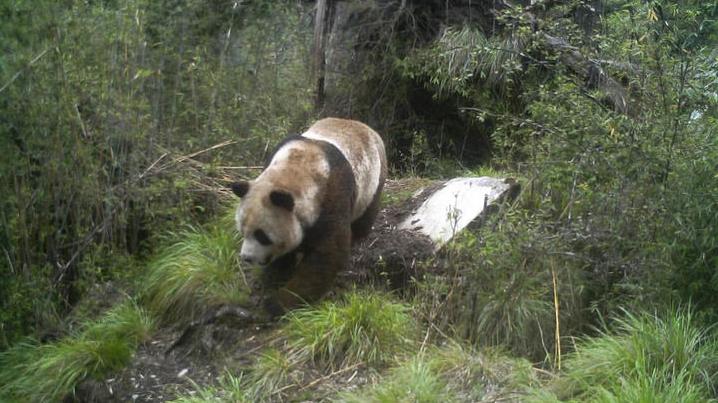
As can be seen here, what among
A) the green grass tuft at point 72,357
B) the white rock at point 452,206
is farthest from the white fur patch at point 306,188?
the green grass tuft at point 72,357

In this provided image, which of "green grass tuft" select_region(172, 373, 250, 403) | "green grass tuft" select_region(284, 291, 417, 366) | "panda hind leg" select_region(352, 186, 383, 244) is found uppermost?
"panda hind leg" select_region(352, 186, 383, 244)

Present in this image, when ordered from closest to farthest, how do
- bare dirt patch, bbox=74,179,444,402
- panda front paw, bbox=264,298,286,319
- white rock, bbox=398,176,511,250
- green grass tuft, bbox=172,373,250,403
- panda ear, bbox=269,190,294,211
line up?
green grass tuft, bbox=172,373,250,403
bare dirt patch, bbox=74,179,444,402
panda ear, bbox=269,190,294,211
panda front paw, bbox=264,298,286,319
white rock, bbox=398,176,511,250

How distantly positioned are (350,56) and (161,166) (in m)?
4.40

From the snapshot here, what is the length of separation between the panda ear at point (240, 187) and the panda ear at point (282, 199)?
0.95ft

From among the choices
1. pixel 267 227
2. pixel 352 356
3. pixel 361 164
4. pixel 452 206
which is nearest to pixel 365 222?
pixel 361 164

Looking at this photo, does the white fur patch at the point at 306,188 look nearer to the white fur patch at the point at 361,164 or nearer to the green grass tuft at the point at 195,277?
the white fur patch at the point at 361,164

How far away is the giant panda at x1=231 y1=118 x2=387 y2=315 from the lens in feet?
23.6

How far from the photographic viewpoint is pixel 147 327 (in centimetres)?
802

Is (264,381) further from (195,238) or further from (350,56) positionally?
(350,56)

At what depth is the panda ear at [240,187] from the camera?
7.30 m

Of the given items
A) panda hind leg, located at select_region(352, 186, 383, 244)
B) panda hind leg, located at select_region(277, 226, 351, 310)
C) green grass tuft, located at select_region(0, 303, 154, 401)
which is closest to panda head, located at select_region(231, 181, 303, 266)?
panda hind leg, located at select_region(277, 226, 351, 310)

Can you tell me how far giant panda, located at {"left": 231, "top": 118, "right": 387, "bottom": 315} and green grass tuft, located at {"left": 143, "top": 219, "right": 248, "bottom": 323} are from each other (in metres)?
0.35

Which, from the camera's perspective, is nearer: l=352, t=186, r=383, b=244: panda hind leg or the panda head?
the panda head

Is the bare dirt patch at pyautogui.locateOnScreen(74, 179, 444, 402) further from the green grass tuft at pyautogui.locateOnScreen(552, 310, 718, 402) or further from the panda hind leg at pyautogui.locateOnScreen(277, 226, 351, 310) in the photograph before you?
the green grass tuft at pyautogui.locateOnScreen(552, 310, 718, 402)
